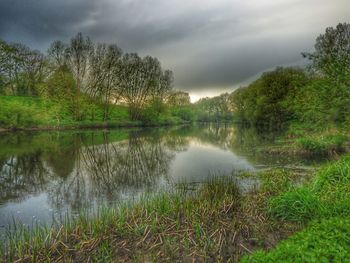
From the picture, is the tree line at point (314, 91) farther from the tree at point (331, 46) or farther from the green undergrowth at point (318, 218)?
the green undergrowth at point (318, 218)

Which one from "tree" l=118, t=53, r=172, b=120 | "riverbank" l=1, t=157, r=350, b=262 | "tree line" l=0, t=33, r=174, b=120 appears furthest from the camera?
"tree" l=118, t=53, r=172, b=120

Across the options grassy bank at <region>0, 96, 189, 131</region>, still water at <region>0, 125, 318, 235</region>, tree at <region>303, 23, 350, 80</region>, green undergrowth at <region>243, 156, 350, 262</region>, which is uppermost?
tree at <region>303, 23, 350, 80</region>

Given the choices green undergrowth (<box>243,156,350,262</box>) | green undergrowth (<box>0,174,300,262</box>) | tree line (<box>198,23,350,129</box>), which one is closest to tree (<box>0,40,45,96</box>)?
tree line (<box>198,23,350,129</box>)

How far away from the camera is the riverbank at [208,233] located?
554 cm

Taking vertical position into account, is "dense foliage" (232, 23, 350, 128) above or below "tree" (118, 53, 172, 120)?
below

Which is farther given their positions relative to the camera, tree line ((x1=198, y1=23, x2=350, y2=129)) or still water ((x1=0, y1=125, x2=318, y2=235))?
tree line ((x1=198, y1=23, x2=350, y2=129))

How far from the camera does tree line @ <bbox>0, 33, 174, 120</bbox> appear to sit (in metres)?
59.4

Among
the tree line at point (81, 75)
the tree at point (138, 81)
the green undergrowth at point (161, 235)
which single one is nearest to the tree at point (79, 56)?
the tree line at point (81, 75)

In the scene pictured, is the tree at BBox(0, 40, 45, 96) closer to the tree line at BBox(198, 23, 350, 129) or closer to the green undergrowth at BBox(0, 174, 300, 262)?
the tree line at BBox(198, 23, 350, 129)

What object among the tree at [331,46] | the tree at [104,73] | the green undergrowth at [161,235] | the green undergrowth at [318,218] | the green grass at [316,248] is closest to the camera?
the green grass at [316,248]

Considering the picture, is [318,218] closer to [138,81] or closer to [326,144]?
[326,144]

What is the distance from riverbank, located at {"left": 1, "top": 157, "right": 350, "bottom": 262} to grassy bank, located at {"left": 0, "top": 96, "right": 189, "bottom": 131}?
4570 cm

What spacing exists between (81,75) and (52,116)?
12.4m

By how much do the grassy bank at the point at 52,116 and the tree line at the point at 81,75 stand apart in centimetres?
150
